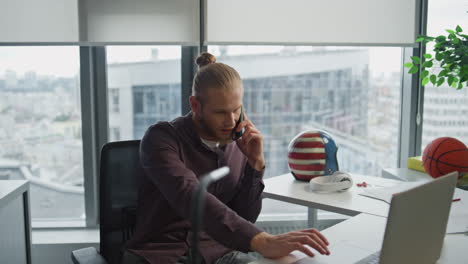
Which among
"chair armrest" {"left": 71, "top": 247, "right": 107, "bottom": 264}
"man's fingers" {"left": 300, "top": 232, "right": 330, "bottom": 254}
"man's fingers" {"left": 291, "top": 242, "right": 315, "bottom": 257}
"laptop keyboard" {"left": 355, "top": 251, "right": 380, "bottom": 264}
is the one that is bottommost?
"chair armrest" {"left": 71, "top": 247, "right": 107, "bottom": 264}

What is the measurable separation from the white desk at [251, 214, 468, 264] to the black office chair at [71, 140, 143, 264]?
0.63 metres

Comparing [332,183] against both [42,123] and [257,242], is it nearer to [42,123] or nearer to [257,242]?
[257,242]

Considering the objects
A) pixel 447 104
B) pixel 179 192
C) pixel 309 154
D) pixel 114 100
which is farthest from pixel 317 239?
pixel 447 104

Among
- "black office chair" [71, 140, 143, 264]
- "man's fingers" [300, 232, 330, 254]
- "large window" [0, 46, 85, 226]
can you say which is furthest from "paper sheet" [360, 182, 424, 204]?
"large window" [0, 46, 85, 226]

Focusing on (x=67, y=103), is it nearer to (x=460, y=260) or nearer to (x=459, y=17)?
(x=460, y=260)

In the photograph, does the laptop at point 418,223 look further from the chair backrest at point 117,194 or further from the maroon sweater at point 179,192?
the chair backrest at point 117,194

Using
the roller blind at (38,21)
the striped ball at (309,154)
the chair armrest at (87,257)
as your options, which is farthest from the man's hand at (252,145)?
the roller blind at (38,21)

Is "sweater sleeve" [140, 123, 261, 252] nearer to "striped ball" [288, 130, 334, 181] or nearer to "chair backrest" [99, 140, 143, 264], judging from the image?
"chair backrest" [99, 140, 143, 264]

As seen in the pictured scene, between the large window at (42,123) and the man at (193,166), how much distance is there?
4.38 feet

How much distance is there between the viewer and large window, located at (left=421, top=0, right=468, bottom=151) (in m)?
2.95

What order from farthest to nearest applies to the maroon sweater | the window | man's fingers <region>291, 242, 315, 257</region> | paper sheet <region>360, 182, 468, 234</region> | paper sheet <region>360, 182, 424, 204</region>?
the window → paper sheet <region>360, 182, 424, 204</region> → paper sheet <region>360, 182, 468, 234</region> → the maroon sweater → man's fingers <region>291, 242, 315, 257</region>

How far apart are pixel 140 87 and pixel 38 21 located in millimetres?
648

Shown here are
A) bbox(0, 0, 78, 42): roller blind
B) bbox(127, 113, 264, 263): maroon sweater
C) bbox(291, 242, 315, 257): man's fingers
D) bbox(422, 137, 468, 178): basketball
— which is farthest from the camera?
bbox(0, 0, 78, 42): roller blind

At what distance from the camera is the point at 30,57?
271 centimetres
